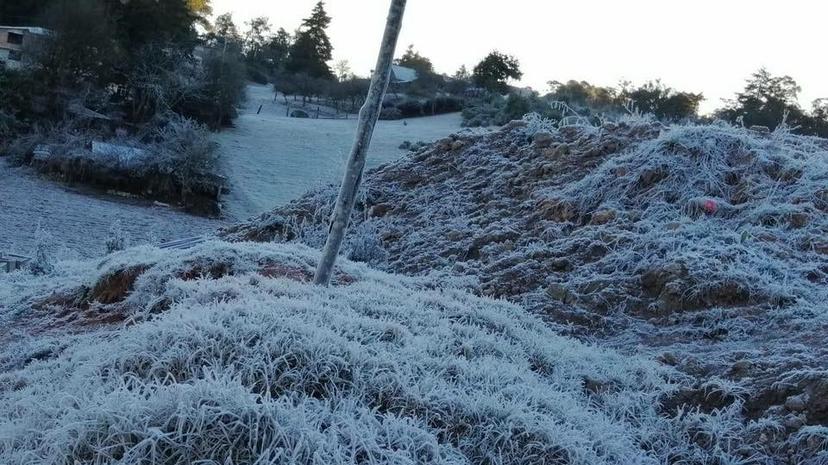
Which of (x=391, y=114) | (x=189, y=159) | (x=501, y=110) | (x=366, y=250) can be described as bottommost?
(x=189, y=159)

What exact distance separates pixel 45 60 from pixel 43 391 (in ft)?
91.7

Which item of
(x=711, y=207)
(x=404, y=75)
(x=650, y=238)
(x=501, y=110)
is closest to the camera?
(x=650, y=238)

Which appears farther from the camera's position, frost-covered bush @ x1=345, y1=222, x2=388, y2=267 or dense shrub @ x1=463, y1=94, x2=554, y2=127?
dense shrub @ x1=463, y1=94, x2=554, y2=127

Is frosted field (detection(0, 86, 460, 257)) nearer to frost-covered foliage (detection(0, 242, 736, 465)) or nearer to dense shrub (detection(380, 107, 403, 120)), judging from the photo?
dense shrub (detection(380, 107, 403, 120))

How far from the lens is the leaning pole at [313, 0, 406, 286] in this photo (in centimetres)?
454

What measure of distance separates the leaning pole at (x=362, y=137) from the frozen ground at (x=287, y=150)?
629 inches

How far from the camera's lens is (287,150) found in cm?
3105

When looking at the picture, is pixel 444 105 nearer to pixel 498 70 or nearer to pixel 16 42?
pixel 498 70

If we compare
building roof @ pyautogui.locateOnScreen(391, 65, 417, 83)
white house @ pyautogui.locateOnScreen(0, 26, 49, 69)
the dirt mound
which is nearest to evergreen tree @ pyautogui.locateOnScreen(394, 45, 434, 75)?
building roof @ pyautogui.locateOnScreen(391, 65, 417, 83)

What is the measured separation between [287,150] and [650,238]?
26.0 meters

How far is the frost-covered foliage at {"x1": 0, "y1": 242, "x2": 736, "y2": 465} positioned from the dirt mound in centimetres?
59

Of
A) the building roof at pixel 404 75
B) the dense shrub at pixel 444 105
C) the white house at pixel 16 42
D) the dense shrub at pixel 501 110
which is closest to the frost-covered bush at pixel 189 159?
the white house at pixel 16 42

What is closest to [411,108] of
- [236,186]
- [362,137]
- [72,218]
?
[236,186]

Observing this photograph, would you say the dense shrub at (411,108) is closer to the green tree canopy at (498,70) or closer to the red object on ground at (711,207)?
the green tree canopy at (498,70)
